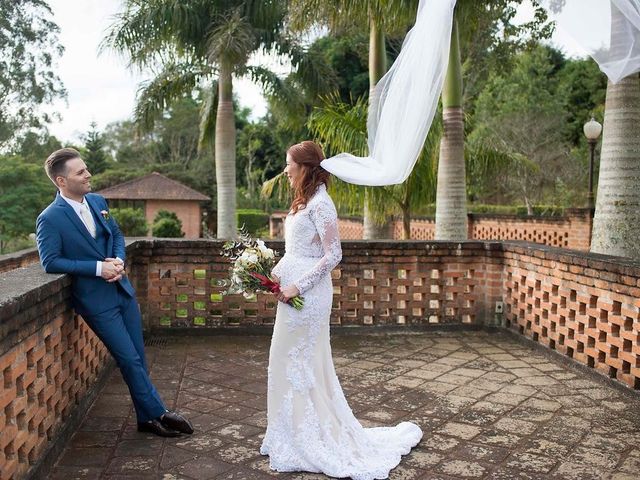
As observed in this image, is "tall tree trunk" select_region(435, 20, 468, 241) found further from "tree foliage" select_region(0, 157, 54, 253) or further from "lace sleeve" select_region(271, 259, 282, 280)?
"tree foliage" select_region(0, 157, 54, 253)

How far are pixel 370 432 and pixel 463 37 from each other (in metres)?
8.14

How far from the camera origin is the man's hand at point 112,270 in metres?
4.01

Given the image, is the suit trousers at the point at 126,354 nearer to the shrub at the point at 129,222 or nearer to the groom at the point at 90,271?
the groom at the point at 90,271

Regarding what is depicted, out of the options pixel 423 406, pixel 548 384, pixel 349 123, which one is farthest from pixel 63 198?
pixel 349 123

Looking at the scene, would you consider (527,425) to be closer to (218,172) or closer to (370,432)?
(370,432)

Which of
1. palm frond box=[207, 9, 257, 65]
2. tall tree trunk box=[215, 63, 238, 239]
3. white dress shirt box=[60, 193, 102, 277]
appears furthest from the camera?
tall tree trunk box=[215, 63, 238, 239]

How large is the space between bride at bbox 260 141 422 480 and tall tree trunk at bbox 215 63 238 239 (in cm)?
994

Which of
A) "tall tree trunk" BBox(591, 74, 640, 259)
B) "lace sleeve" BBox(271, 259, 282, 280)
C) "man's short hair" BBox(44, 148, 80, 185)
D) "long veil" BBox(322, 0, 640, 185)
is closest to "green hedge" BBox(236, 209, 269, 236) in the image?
"tall tree trunk" BBox(591, 74, 640, 259)

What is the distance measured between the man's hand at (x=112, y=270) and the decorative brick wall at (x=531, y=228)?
12.1 meters

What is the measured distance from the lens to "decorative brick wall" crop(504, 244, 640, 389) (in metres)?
5.15

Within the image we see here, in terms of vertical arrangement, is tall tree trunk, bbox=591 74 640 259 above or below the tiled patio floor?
above

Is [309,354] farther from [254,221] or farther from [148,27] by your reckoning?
[254,221]

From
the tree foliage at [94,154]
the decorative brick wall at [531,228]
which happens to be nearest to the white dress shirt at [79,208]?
the decorative brick wall at [531,228]

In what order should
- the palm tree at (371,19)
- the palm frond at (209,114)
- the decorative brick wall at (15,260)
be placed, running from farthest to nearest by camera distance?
the palm frond at (209,114) < the palm tree at (371,19) < the decorative brick wall at (15,260)
